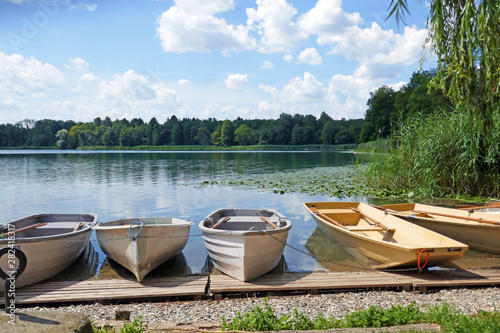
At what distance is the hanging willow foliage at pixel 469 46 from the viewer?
15.3ft

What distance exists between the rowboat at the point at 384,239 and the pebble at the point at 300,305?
581 mm

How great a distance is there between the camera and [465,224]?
699 centimetres

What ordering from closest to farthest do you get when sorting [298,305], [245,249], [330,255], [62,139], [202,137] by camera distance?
[298,305] → [245,249] → [330,255] → [62,139] → [202,137]

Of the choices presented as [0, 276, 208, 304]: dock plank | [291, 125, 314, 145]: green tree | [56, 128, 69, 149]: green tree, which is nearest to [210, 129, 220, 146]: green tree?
[291, 125, 314, 145]: green tree

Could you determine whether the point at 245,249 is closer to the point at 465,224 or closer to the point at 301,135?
the point at 465,224

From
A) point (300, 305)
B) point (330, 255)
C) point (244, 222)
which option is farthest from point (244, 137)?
point (300, 305)

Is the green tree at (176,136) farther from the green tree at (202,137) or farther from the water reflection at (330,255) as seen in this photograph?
the water reflection at (330,255)

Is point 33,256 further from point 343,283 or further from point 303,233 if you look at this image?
point 303,233

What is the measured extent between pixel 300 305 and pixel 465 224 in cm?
415

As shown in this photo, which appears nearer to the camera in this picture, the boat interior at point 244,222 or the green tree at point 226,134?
the boat interior at point 244,222

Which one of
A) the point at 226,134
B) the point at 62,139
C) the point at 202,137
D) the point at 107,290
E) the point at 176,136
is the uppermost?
the point at 226,134

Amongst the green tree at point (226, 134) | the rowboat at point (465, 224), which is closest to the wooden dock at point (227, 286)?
the rowboat at point (465, 224)

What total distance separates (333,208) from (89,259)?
6.06 m

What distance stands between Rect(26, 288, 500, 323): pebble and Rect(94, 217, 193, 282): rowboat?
0.93 m
